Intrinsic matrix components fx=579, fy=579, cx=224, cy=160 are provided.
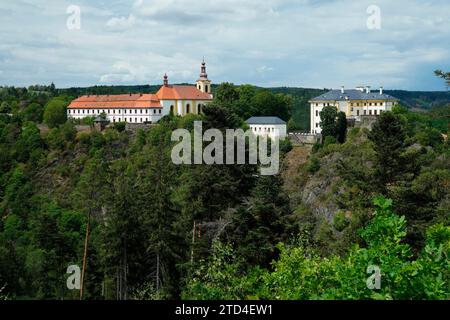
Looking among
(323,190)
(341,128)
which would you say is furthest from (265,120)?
(323,190)

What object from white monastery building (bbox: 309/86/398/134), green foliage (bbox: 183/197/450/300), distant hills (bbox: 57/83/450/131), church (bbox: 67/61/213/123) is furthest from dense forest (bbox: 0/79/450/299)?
distant hills (bbox: 57/83/450/131)

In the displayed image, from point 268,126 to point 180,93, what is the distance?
23.0m

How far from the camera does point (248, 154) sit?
26828 mm

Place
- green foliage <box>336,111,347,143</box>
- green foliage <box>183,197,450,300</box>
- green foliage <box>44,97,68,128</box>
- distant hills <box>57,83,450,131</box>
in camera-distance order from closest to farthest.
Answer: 1. green foliage <box>183,197,450,300</box>
2. green foliage <box>336,111,347,143</box>
3. green foliage <box>44,97,68,128</box>
4. distant hills <box>57,83,450,131</box>

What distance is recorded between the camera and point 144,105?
76.9 metres

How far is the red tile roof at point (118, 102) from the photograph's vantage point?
77375 millimetres

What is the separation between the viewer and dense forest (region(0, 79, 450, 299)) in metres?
7.61

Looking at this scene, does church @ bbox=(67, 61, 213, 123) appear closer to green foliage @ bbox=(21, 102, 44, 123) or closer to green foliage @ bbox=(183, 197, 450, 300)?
green foliage @ bbox=(21, 102, 44, 123)

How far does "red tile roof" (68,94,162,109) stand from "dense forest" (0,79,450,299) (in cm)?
1878

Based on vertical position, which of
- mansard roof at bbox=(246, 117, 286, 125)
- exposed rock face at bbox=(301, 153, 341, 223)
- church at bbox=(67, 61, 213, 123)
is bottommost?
exposed rock face at bbox=(301, 153, 341, 223)

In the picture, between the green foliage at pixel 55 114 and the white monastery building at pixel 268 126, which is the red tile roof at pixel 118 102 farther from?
the white monastery building at pixel 268 126

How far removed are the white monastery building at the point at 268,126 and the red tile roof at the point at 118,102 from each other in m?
20.1
